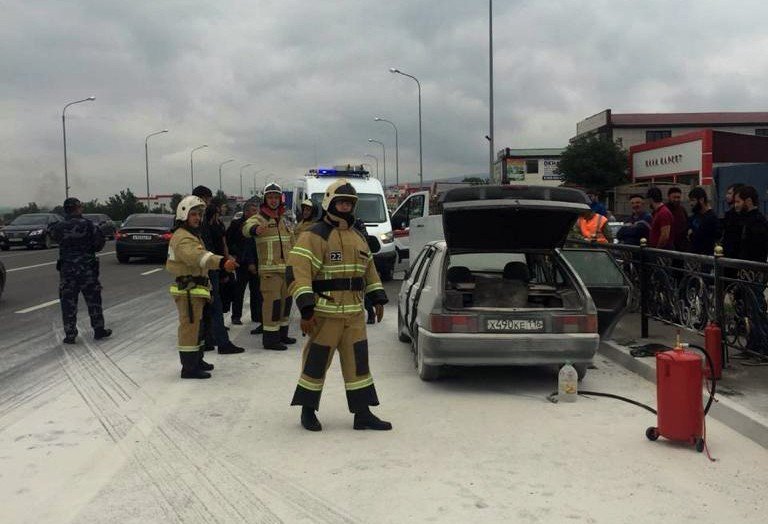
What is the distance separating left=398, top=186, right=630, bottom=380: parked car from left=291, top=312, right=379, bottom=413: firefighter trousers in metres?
1.09

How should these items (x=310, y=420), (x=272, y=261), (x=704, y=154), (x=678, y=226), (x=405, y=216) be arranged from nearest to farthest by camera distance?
(x=310, y=420) < (x=272, y=261) < (x=678, y=226) < (x=405, y=216) < (x=704, y=154)

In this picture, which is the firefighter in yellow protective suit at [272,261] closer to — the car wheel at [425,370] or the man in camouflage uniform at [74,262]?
the man in camouflage uniform at [74,262]

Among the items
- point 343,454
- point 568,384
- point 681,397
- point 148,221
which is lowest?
point 343,454

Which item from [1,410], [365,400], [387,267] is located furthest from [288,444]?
[387,267]

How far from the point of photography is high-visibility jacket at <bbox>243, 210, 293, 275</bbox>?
8.41m

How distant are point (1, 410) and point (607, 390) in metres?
5.13

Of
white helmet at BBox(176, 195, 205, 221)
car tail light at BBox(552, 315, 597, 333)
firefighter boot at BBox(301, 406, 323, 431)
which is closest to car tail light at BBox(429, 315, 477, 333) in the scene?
car tail light at BBox(552, 315, 597, 333)

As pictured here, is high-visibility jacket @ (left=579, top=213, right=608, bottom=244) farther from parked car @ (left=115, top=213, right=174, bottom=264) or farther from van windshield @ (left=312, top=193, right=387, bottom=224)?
parked car @ (left=115, top=213, right=174, bottom=264)

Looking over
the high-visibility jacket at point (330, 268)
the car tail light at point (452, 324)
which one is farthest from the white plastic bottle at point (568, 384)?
the high-visibility jacket at point (330, 268)

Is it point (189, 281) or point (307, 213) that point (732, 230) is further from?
point (189, 281)

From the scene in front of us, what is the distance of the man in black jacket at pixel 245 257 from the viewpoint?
9227 millimetres

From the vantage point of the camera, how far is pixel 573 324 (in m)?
6.22

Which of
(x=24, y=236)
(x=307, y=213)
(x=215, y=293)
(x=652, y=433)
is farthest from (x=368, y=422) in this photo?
(x=24, y=236)

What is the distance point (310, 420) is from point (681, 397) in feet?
8.39
